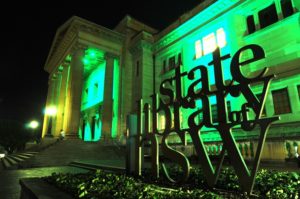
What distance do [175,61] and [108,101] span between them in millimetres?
10269

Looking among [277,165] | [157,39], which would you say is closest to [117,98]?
[157,39]

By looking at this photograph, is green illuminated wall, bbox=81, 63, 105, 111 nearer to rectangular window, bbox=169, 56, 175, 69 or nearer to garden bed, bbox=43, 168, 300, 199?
rectangular window, bbox=169, 56, 175, 69

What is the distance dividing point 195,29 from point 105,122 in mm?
15664

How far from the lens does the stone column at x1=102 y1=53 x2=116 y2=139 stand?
2655cm

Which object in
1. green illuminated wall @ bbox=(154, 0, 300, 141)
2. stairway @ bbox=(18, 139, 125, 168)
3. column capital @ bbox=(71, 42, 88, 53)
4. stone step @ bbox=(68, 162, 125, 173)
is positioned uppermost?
column capital @ bbox=(71, 42, 88, 53)

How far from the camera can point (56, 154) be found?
61.1 ft

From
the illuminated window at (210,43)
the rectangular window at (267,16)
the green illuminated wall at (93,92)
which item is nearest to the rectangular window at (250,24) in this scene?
the rectangular window at (267,16)

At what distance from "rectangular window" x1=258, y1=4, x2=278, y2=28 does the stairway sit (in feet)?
55.6

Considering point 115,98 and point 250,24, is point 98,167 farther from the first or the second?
point 115,98

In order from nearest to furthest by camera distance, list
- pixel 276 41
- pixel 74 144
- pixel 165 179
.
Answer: pixel 165 179 < pixel 276 41 < pixel 74 144

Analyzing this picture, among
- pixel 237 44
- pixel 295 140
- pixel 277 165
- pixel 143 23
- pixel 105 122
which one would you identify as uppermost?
pixel 143 23

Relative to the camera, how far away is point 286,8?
54.0 feet

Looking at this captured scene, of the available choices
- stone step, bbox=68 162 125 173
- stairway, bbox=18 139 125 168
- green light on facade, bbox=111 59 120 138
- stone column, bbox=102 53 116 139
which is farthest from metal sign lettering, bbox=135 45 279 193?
green light on facade, bbox=111 59 120 138

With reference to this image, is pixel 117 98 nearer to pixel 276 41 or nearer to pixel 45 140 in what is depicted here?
pixel 45 140
